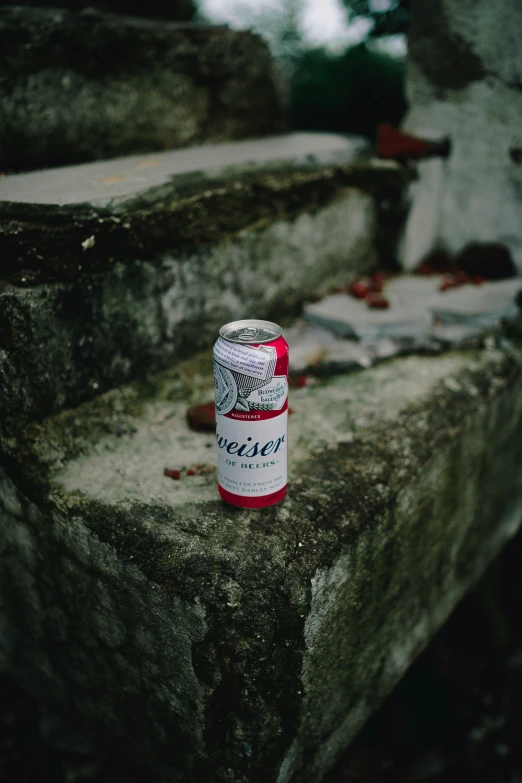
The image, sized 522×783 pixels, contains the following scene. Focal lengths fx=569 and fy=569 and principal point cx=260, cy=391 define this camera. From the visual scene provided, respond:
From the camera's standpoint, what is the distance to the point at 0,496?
1.38 metres

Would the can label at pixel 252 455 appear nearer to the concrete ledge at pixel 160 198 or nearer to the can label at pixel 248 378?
the can label at pixel 248 378

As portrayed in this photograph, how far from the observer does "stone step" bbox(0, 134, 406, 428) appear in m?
1.32

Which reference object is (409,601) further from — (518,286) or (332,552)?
(518,286)

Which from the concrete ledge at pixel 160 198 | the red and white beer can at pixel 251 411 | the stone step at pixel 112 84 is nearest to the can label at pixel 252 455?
the red and white beer can at pixel 251 411

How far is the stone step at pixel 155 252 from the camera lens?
1322 mm

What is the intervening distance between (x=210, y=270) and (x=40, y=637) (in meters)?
1.13

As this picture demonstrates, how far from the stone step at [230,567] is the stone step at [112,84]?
0.89 metres

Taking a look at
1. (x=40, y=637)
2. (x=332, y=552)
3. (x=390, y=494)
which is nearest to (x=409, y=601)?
(x=390, y=494)

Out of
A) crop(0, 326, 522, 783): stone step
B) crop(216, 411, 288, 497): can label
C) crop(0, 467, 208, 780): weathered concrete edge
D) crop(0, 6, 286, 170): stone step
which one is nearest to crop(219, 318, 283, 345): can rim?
crop(216, 411, 288, 497): can label

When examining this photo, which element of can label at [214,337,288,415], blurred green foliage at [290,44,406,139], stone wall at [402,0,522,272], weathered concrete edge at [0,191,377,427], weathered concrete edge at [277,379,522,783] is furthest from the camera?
blurred green foliage at [290,44,406,139]

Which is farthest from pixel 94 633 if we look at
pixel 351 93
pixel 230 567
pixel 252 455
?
pixel 351 93

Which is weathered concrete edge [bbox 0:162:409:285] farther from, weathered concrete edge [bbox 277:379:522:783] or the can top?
weathered concrete edge [bbox 277:379:522:783]

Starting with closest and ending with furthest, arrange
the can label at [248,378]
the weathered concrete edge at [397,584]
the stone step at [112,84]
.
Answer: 1. the can label at [248,378]
2. the weathered concrete edge at [397,584]
3. the stone step at [112,84]

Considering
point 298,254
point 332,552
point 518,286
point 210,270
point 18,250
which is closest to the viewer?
point 332,552
